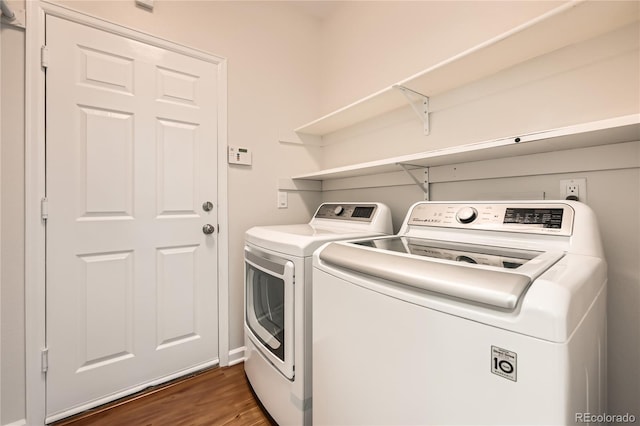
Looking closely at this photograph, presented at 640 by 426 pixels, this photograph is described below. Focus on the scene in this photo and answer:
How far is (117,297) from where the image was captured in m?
1.53

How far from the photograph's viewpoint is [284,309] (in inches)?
47.8

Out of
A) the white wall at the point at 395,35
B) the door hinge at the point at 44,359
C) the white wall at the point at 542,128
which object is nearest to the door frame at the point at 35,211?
the door hinge at the point at 44,359

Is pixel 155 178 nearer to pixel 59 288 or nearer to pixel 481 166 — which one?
pixel 59 288

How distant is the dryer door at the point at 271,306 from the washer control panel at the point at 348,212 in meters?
0.60

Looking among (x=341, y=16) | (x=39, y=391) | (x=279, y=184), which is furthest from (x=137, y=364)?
(x=341, y=16)

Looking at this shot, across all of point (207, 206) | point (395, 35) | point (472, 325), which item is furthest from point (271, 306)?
point (395, 35)

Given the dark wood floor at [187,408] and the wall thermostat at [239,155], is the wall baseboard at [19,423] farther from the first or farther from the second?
the wall thermostat at [239,155]

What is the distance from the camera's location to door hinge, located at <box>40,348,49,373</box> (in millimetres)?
1346

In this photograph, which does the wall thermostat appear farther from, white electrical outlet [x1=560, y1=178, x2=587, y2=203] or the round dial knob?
white electrical outlet [x1=560, y1=178, x2=587, y2=203]

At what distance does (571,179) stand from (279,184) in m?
1.68

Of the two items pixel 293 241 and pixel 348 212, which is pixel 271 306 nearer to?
pixel 293 241

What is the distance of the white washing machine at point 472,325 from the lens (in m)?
0.52

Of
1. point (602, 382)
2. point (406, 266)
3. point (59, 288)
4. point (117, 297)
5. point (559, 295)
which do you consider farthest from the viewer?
point (117, 297)

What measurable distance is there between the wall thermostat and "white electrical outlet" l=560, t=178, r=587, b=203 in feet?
5.75
